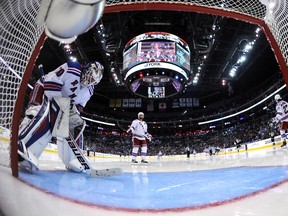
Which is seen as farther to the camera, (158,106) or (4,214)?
(158,106)

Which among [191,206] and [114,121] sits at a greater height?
[114,121]

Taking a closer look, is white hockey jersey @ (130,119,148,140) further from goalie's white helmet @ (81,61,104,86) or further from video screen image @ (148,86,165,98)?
video screen image @ (148,86,165,98)

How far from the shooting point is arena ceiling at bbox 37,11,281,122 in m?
12.4

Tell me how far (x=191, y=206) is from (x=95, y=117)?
2420 centimetres

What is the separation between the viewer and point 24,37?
155cm

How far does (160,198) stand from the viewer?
4.20ft

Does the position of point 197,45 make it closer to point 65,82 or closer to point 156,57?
point 156,57

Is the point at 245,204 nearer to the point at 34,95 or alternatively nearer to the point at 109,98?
the point at 34,95

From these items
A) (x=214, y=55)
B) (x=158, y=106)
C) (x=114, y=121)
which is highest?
(x=214, y=55)

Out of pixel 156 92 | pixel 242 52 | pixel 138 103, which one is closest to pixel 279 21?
pixel 156 92

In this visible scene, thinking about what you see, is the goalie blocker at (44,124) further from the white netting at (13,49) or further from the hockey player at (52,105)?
the white netting at (13,49)

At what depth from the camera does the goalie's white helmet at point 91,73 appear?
240 cm

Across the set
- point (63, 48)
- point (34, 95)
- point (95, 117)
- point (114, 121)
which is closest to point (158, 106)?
point (114, 121)

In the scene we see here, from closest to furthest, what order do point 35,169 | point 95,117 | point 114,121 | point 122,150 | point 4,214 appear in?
1. point 4,214
2. point 35,169
3. point 122,150
4. point 95,117
5. point 114,121
